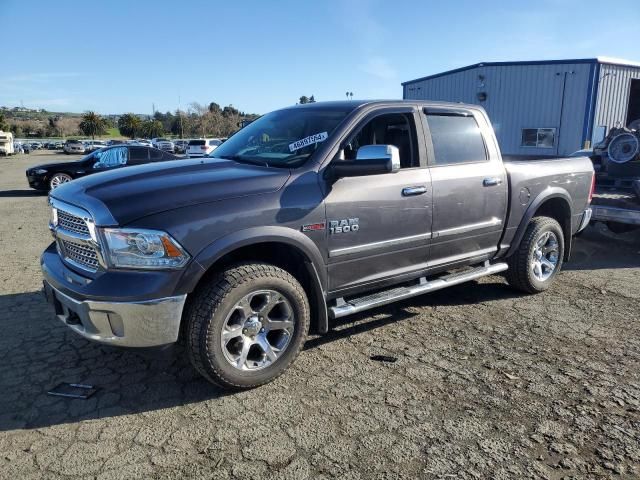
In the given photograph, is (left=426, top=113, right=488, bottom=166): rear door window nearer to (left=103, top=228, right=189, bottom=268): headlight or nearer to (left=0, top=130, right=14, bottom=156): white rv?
(left=103, top=228, right=189, bottom=268): headlight

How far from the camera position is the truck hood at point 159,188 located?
9.82 feet

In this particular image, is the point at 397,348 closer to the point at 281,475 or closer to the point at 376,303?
the point at 376,303

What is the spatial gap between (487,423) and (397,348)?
1133mm

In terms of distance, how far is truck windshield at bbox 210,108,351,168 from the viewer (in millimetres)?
3786

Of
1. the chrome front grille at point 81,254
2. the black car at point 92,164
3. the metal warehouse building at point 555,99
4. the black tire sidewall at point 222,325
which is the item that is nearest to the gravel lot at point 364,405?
the black tire sidewall at point 222,325

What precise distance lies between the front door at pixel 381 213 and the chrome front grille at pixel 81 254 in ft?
5.08

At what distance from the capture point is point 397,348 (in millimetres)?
4016

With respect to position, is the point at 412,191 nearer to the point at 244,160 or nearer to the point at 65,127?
the point at 244,160

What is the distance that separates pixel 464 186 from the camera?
14.5ft

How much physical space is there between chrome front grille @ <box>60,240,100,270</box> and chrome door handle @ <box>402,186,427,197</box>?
2.29m

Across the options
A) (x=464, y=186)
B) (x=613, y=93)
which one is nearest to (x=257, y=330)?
(x=464, y=186)

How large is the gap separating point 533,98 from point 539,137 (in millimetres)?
1569

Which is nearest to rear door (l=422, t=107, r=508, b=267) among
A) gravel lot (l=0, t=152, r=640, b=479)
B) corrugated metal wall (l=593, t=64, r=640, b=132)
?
gravel lot (l=0, t=152, r=640, b=479)

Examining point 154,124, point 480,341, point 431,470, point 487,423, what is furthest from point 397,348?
point 154,124
